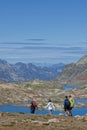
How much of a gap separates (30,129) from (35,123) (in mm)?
4521

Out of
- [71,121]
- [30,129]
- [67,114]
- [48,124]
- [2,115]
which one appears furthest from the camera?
[67,114]

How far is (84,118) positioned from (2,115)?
10827 mm

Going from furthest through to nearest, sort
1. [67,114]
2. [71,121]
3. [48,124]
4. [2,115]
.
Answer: [67,114] < [2,115] < [71,121] < [48,124]

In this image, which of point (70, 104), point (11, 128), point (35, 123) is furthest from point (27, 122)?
point (70, 104)

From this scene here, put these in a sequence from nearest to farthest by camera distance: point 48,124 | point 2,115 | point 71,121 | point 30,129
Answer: point 30,129, point 48,124, point 71,121, point 2,115

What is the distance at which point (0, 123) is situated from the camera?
50.0m

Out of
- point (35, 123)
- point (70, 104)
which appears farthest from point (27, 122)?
point (70, 104)

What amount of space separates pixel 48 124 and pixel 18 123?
11.1 feet

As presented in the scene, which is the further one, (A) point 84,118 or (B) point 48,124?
(A) point 84,118

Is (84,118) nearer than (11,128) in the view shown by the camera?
No

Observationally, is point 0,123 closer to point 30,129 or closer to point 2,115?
point 30,129

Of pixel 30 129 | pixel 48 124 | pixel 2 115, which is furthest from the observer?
pixel 2 115

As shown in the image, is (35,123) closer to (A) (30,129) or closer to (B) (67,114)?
(A) (30,129)

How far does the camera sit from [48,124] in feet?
164
